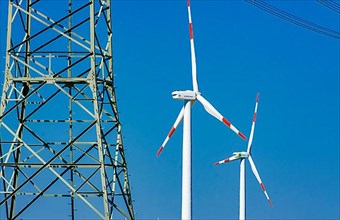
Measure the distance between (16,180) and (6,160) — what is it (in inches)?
65.1

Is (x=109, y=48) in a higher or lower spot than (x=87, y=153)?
higher

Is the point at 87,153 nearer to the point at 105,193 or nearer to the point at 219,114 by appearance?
the point at 105,193

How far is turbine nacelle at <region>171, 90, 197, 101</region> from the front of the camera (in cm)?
7412

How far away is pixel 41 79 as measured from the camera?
7969 cm

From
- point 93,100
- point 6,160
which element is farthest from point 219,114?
point 6,160

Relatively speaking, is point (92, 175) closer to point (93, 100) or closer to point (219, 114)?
point (93, 100)

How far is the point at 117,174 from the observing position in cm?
8006

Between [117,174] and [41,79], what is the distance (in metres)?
8.26

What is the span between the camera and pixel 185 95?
74.4 meters

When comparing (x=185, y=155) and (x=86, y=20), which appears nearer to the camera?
(x=185, y=155)

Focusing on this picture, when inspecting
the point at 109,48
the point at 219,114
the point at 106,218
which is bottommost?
the point at 106,218

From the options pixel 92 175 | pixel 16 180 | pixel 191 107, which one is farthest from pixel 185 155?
pixel 16 180

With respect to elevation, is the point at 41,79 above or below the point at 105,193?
above

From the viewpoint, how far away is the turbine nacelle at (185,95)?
7412 centimetres
